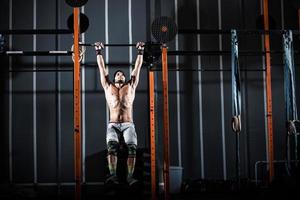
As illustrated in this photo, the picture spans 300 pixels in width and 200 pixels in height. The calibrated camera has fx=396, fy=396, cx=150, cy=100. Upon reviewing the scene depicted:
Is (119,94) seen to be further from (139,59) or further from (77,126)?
(77,126)

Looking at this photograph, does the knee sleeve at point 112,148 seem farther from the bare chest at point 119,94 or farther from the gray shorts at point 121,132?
the bare chest at point 119,94

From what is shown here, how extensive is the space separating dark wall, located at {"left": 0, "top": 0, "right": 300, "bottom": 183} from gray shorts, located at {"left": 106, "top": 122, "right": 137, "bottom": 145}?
968mm

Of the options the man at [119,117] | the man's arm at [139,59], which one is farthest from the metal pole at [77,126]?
the man at [119,117]

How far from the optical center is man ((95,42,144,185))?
6.50 m

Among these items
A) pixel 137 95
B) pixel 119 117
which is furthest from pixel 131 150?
pixel 137 95

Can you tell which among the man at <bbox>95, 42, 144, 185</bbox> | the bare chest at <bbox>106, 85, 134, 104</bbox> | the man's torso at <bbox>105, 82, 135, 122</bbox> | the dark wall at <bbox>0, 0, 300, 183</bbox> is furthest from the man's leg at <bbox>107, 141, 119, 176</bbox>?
the dark wall at <bbox>0, 0, 300, 183</bbox>

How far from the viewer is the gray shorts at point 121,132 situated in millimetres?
6605

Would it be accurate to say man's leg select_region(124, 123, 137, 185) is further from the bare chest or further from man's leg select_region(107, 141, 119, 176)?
the bare chest

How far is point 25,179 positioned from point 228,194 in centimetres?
374

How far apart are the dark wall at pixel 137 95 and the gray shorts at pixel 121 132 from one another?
0.97 metres

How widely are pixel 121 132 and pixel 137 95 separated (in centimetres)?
121

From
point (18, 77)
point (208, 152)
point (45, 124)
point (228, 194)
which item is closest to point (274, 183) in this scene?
point (228, 194)

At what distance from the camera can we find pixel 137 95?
772 cm

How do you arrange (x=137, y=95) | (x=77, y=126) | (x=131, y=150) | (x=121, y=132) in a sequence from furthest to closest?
(x=137, y=95) < (x=121, y=132) < (x=131, y=150) < (x=77, y=126)
